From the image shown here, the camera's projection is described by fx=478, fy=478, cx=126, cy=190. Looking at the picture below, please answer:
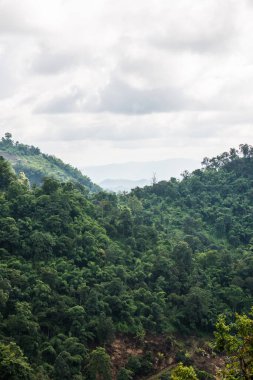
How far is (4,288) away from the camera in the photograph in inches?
1299

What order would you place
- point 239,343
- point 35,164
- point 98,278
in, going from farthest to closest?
Result: point 35,164 < point 98,278 < point 239,343

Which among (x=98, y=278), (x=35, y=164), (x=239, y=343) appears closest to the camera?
(x=239, y=343)

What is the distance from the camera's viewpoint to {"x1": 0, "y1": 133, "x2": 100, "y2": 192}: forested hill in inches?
4077

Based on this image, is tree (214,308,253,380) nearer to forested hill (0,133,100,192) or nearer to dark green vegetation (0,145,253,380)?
dark green vegetation (0,145,253,380)

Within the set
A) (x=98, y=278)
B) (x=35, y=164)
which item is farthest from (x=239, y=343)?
(x=35, y=164)

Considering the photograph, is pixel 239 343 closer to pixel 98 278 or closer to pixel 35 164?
pixel 98 278

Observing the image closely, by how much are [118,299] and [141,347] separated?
4.04 meters

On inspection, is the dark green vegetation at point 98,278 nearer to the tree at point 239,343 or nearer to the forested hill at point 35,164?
the tree at point 239,343

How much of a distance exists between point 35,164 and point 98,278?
71.9m

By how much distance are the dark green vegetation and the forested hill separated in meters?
46.7

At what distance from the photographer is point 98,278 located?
1596 inches

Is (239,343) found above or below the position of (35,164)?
below

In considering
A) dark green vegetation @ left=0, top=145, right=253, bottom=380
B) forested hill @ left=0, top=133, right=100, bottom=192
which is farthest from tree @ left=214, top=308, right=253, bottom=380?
forested hill @ left=0, top=133, right=100, bottom=192

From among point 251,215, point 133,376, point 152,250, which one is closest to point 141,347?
point 133,376
